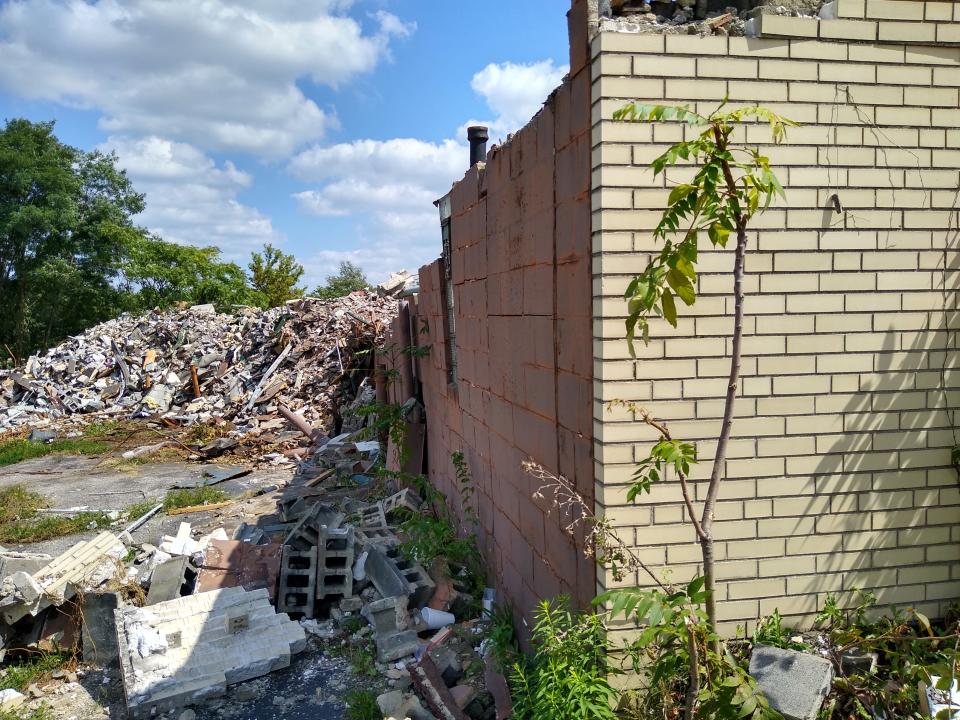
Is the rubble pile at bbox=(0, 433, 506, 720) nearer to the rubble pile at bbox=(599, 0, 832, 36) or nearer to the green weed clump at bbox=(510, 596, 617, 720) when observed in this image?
the green weed clump at bbox=(510, 596, 617, 720)

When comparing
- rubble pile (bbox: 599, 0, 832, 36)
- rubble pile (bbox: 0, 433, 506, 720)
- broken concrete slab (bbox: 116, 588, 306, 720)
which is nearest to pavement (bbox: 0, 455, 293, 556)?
rubble pile (bbox: 0, 433, 506, 720)

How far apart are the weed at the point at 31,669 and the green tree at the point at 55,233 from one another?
90.3ft

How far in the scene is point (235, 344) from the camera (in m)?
17.1

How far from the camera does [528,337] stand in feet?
12.8

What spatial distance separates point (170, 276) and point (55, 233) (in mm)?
4858

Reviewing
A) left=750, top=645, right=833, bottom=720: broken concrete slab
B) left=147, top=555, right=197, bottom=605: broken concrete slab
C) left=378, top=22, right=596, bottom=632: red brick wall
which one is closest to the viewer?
left=750, top=645, right=833, bottom=720: broken concrete slab

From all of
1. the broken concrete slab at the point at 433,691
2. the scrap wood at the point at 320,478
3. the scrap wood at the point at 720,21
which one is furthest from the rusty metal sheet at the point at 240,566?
the scrap wood at the point at 720,21

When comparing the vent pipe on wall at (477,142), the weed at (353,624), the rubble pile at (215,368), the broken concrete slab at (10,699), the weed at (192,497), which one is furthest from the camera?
the rubble pile at (215,368)

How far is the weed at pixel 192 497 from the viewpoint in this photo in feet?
29.5

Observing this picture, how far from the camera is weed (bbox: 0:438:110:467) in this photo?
13062 millimetres

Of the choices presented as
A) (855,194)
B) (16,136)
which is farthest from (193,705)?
(16,136)

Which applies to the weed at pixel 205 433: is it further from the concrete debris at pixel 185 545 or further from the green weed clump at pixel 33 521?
the concrete debris at pixel 185 545

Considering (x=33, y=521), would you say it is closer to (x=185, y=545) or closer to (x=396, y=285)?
(x=185, y=545)

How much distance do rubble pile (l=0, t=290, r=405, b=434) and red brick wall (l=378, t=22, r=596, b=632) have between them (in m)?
7.52
